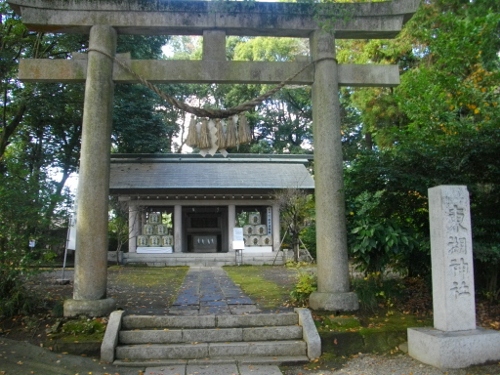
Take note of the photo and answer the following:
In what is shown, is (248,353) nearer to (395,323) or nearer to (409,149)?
(395,323)

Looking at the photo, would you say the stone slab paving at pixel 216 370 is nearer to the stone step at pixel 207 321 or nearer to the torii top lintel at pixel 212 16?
the stone step at pixel 207 321

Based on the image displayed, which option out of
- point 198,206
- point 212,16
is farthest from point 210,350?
point 198,206

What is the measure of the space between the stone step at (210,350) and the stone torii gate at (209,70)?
958 millimetres

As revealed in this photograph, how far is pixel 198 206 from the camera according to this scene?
65.6 ft

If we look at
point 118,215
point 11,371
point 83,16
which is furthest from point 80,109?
point 11,371

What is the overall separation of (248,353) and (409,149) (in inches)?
152

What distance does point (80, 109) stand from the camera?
16.0 metres

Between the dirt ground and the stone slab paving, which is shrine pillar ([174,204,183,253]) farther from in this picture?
the stone slab paving

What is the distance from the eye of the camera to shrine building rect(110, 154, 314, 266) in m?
18.6

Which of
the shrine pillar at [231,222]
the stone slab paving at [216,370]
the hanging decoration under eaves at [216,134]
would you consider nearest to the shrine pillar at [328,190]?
the hanging decoration under eaves at [216,134]

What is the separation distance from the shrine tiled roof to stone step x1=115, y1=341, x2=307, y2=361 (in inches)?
525

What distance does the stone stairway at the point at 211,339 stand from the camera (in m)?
5.27

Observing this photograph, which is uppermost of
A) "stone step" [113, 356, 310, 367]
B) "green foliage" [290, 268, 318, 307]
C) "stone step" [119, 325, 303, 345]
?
"green foliage" [290, 268, 318, 307]

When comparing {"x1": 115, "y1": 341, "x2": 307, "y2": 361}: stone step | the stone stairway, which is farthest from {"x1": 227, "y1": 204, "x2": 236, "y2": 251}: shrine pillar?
{"x1": 115, "y1": 341, "x2": 307, "y2": 361}: stone step
